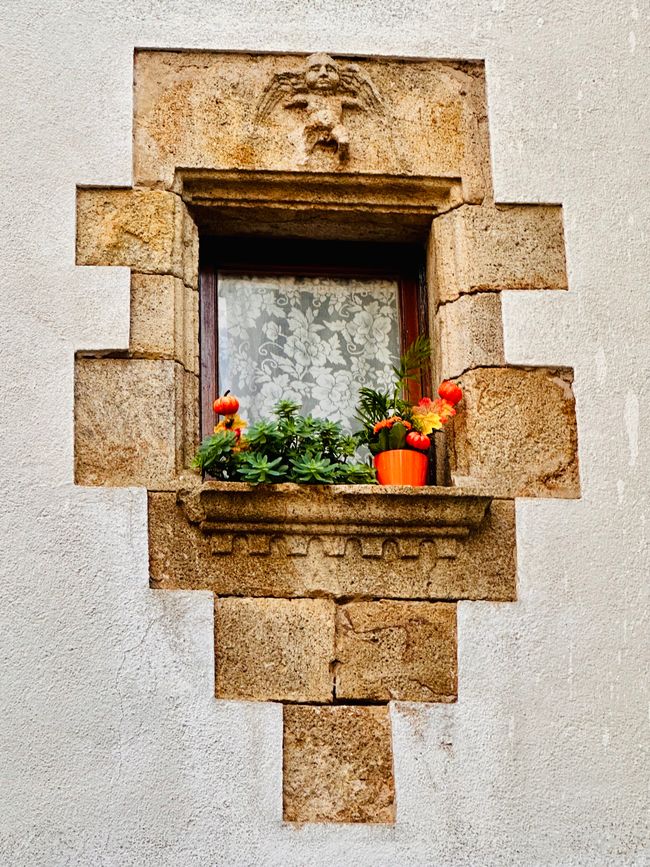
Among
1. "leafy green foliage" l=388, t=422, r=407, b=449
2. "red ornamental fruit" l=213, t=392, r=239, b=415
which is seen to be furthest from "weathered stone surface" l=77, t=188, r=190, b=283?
"leafy green foliage" l=388, t=422, r=407, b=449

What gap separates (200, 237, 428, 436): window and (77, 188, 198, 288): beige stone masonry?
290mm

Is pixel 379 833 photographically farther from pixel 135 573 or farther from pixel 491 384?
pixel 491 384

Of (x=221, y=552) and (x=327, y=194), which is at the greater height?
(x=327, y=194)

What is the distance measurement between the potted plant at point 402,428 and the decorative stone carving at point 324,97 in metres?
0.73

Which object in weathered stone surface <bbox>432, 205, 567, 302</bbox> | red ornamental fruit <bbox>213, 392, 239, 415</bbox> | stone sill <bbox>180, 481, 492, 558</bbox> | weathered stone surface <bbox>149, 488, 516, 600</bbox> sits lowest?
weathered stone surface <bbox>149, 488, 516, 600</bbox>

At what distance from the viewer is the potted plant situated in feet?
14.3

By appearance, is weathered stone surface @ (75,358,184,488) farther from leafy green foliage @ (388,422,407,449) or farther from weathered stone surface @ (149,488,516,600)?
leafy green foliage @ (388,422,407,449)

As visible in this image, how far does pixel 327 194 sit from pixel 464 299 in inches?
21.6

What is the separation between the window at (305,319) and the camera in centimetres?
474

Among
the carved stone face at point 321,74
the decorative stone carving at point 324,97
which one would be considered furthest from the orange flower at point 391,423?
the carved stone face at point 321,74

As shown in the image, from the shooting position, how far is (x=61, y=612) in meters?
4.15

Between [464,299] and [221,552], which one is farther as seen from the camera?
[464,299]

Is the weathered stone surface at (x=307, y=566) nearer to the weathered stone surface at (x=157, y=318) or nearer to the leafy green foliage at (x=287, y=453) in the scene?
the leafy green foliage at (x=287, y=453)

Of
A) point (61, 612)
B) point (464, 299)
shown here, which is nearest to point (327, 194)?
point (464, 299)
